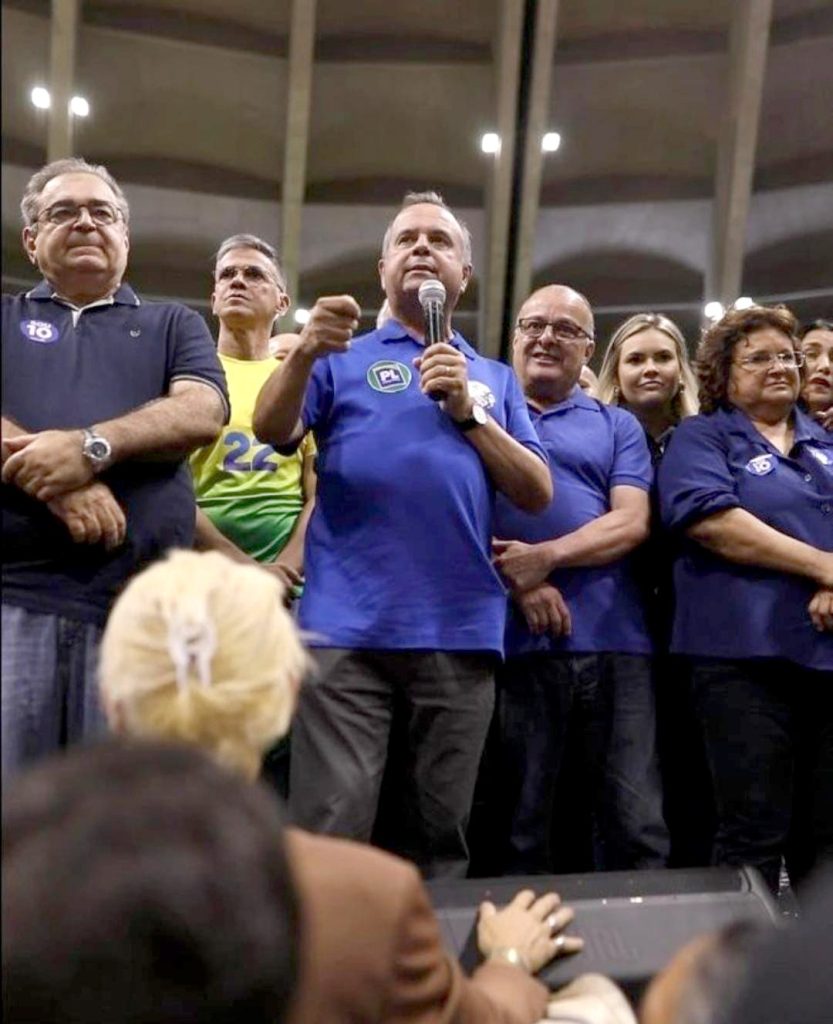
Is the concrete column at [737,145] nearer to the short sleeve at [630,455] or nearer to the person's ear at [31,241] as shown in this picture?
the short sleeve at [630,455]

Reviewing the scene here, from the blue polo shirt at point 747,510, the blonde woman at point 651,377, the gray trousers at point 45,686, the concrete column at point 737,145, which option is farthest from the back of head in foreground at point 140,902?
the concrete column at point 737,145

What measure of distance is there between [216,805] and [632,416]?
2229 millimetres

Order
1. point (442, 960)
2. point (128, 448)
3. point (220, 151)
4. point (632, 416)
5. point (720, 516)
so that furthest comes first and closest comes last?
point (220, 151)
point (632, 416)
point (720, 516)
point (128, 448)
point (442, 960)

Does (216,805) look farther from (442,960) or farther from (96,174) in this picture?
(96,174)

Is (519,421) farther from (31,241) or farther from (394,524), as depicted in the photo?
(31,241)

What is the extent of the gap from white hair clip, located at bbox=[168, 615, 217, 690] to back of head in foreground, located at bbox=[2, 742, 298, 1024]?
15.7 inches

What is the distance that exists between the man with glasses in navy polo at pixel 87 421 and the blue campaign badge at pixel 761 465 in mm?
1122

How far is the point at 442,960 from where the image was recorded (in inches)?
44.8

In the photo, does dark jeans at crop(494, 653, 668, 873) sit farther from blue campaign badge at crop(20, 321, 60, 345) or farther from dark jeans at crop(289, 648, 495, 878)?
blue campaign badge at crop(20, 321, 60, 345)

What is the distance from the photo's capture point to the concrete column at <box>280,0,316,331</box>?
7.80 metres

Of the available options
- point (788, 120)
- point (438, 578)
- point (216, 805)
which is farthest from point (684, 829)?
point (788, 120)

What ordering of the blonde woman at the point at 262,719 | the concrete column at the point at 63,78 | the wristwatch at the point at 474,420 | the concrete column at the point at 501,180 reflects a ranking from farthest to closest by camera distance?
the concrete column at the point at 501,180 → the concrete column at the point at 63,78 → the wristwatch at the point at 474,420 → the blonde woman at the point at 262,719

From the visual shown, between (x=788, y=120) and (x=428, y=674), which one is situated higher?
(x=788, y=120)

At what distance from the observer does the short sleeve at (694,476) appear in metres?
2.47
